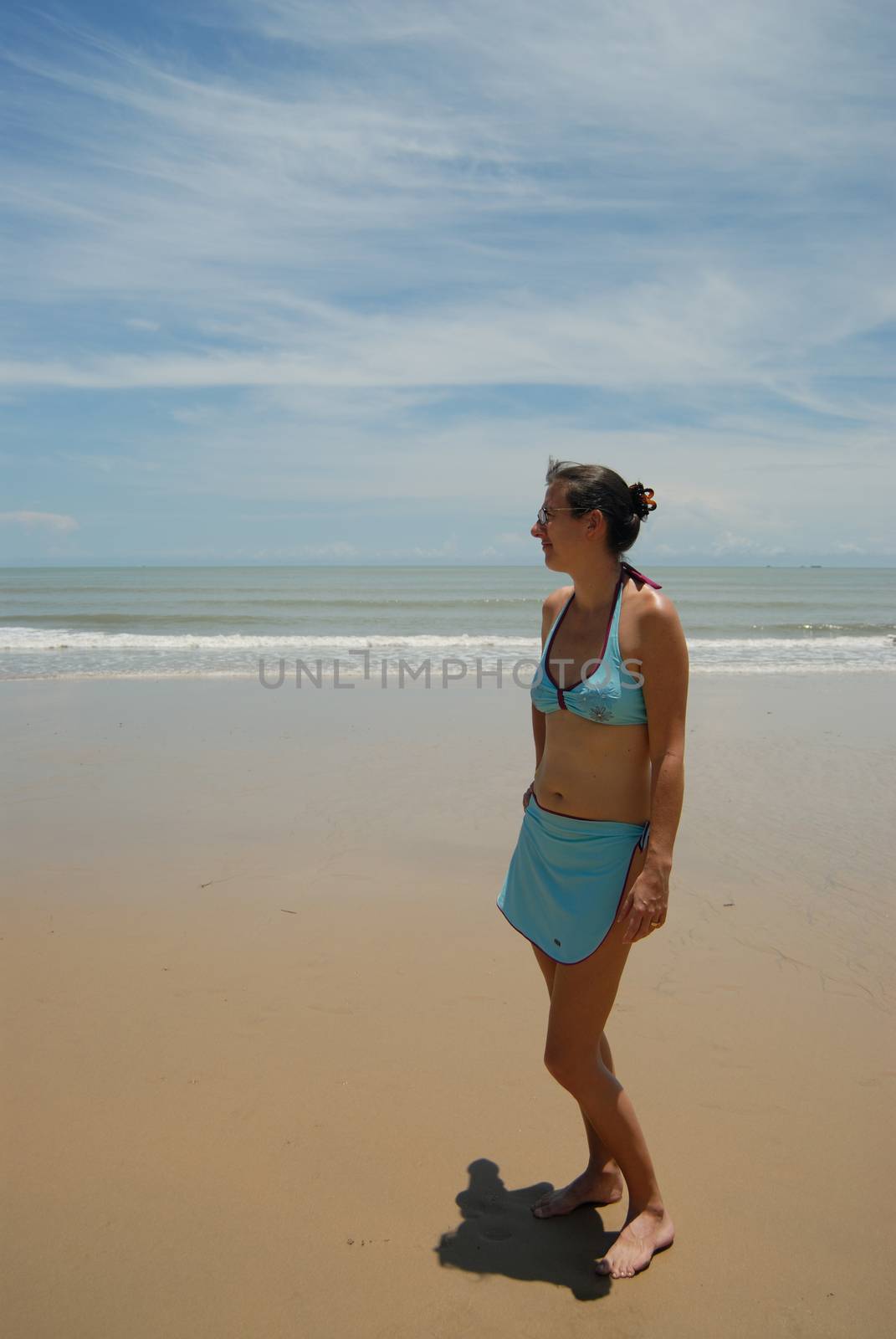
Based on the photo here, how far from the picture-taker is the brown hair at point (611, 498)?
8.12 ft

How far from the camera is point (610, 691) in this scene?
94.9 inches

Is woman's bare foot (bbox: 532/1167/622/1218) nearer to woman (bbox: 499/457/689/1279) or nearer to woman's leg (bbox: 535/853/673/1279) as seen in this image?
woman (bbox: 499/457/689/1279)

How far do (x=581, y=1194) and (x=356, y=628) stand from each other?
23.9 metres

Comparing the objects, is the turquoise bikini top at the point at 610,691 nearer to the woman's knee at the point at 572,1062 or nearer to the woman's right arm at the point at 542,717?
the woman's right arm at the point at 542,717

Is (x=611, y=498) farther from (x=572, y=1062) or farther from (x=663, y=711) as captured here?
(x=572, y=1062)

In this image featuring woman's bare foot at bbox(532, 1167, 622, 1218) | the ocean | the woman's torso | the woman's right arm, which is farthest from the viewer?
the ocean

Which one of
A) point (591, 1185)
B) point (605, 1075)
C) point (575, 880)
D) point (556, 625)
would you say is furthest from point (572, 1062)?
point (556, 625)

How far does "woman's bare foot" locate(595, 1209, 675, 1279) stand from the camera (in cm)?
241

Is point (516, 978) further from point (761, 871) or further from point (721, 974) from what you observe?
point (761, 871)

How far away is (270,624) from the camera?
26438 mm

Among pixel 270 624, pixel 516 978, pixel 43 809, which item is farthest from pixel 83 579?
pixel 516 978

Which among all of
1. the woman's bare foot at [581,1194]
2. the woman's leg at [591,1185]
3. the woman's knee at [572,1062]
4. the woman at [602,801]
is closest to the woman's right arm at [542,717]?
the woman at [602,801]

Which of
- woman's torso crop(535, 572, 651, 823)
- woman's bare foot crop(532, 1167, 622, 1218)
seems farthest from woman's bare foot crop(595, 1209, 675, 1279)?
woman's torso crop(535, 572, 651, 823)

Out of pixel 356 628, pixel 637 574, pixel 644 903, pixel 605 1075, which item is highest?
pixel 637 574
